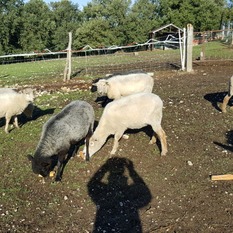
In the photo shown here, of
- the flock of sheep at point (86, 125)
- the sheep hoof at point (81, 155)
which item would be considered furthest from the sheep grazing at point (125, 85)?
the sheep hoof at point (81, 155)

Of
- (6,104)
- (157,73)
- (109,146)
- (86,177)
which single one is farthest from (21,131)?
(157,73)

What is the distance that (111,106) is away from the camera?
344 inches

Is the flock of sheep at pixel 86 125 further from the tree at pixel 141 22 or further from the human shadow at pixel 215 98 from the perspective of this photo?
the tree at pixel 141 22

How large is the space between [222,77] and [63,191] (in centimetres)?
1243

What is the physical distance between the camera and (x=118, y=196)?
22.7 feet

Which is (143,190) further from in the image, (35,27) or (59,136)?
(35,27)

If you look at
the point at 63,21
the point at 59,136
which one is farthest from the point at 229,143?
the point at 63,21

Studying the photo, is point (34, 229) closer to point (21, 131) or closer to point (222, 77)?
point (21, 131)

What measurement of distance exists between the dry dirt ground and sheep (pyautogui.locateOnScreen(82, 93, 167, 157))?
397 mm

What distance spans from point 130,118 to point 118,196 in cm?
228

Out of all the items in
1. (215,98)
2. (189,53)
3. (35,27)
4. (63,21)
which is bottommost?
(215,98)

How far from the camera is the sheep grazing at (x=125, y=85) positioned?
1186 centimetres

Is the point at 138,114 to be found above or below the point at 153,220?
above

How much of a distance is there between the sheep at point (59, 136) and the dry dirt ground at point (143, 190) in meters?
0.43
